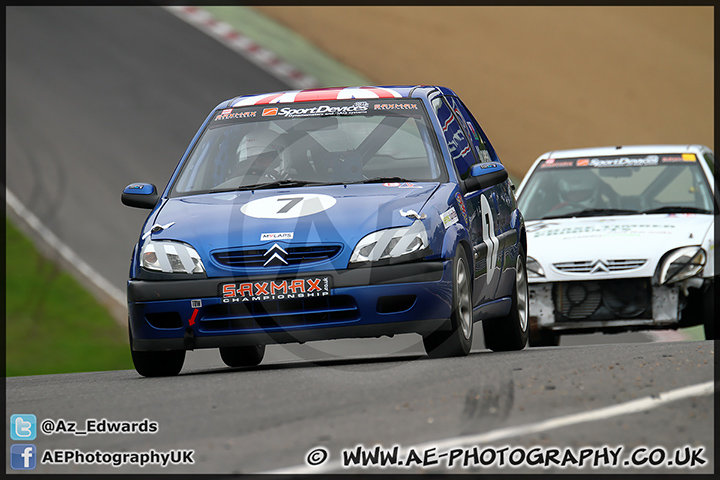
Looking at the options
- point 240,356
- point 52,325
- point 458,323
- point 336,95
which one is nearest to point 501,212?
point 336,95

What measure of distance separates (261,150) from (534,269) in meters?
2.95

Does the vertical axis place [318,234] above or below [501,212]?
above

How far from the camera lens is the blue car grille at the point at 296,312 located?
23.4 ft

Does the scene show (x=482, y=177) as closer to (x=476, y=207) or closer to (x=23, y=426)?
(x=476, y=207)

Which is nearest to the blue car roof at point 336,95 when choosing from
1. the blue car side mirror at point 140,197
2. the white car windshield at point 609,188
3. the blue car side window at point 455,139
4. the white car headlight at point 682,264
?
the blue car side window at point 455,139

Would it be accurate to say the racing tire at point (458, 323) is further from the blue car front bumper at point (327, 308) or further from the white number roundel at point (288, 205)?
the white number roundel at point (288, 205)

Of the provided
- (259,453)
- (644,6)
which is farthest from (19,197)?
(644,6)

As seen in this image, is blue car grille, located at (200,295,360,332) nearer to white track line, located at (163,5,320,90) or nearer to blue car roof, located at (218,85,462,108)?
blue car roof, located at (218,85,462,108)

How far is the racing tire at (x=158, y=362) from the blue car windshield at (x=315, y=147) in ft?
3.60

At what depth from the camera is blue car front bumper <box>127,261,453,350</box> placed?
7109 mm

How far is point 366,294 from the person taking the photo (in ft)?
23.3

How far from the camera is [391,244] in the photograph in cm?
715

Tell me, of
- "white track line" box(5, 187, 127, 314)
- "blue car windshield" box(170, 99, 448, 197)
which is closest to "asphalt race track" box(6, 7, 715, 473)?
"blue car windshield" box(170, 99, 448, 197)

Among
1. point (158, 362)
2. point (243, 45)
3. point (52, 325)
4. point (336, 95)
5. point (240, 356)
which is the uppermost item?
point (336, 95)
